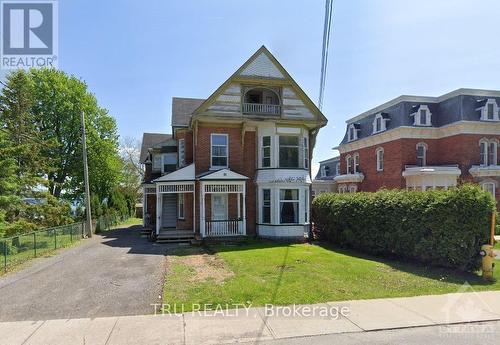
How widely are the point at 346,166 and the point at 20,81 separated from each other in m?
30.8

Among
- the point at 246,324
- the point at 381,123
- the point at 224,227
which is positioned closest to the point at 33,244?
the point at 224,227

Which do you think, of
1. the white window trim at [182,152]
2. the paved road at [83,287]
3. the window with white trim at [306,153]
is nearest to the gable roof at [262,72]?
the window with white trim at [306,153]

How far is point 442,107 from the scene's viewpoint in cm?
2755

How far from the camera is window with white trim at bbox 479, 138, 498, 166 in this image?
2589cm

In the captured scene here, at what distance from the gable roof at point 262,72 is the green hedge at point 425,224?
6941 mm

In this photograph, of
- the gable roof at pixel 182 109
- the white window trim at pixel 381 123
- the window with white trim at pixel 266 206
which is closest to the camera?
the window with white trim at pixel 266 206

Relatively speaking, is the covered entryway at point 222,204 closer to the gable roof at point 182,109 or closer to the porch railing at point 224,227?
the porch railing at point 224,227

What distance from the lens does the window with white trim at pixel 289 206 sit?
1884cm

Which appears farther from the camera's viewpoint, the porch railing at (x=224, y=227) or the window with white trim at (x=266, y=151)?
the window with white trim at (x=266, y=151)

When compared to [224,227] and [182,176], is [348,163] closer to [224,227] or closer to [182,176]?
[224,227]

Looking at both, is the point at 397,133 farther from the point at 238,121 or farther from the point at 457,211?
the point at 457,211

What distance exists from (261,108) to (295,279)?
1215 cm

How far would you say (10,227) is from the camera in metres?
15.4

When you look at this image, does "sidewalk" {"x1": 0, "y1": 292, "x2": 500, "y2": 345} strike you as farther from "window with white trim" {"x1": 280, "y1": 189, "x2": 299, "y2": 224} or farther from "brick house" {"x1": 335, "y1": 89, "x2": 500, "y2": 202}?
"brick house" {"x1": 335, "y1": 89, "x2": 500, "y2": 202}
